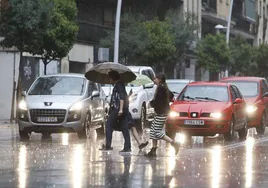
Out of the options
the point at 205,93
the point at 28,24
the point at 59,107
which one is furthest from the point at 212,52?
the point at 59,107

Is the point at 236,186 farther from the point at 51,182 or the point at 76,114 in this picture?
the point at 76,114

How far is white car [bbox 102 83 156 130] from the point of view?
27953 mm

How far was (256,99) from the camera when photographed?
90.9ft

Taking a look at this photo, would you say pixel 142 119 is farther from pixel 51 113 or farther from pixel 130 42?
pixel 130 42

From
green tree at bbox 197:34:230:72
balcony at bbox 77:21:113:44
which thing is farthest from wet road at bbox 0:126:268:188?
green tree at bbox 197:34:230:72

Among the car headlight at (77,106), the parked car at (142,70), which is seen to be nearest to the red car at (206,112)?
the car headlight at (77,106)

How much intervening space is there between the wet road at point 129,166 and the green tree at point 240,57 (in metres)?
43.6

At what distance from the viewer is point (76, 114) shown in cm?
2273

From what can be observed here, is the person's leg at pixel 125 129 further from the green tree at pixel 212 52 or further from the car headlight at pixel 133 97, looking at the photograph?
the green tree at pixel 212 52

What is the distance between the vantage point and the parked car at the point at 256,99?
88.9 feet

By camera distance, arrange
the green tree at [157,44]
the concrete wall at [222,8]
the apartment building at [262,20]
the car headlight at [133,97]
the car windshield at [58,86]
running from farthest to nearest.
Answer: the apartment building at [262,20]
the concrete wall at [222,8]
the green tree at [157,44]
the car headlight at [133,97]
the car windshield at [58,86]

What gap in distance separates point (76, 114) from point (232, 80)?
27.1ft

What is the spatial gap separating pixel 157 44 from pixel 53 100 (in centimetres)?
2325

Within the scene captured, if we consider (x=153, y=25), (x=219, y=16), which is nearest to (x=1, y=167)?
(x=153, y=25)
